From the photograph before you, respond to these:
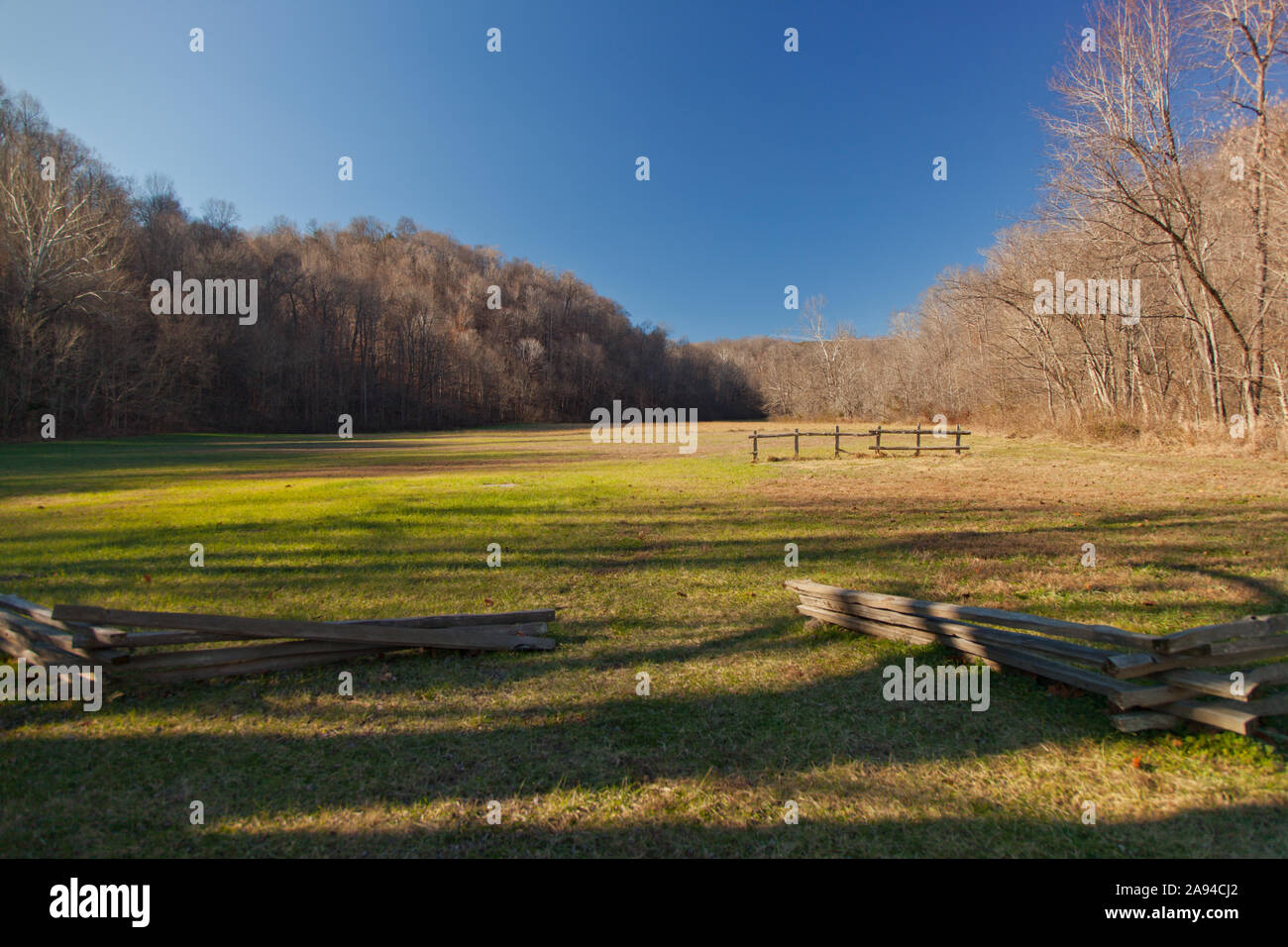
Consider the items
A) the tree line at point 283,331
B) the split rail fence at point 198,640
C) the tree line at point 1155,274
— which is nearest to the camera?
the split rail fence at point 198,640

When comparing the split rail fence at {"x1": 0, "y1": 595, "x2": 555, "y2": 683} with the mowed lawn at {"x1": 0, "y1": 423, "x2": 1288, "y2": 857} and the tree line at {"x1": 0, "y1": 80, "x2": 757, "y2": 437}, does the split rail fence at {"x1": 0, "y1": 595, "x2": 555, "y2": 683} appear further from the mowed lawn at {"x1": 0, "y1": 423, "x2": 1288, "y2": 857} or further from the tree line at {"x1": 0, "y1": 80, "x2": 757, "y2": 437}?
the tree line at {"x1": 0, "y1": 80, "x2": 757, "y2": 437}

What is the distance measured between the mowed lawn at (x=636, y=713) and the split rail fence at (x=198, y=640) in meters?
0.18

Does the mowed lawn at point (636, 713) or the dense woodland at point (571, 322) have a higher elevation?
the dense woodland at point (571, 322)

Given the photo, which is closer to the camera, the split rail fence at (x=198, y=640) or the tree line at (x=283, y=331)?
the split rail fence at (x=198, y=640)

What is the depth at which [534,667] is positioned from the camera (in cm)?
571

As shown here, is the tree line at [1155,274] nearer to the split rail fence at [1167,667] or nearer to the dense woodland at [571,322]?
the dense woodland at [571,322]

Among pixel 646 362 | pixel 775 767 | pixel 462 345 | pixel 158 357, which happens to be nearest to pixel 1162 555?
pixel 775 767

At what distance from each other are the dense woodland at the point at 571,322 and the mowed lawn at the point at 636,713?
1756 centimetres

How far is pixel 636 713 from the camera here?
479 cm

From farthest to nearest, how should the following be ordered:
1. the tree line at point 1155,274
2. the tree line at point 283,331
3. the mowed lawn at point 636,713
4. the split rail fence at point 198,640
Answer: the tree line at point 283,331
the tree line at point 1155,274
the split rail fence at point 198,640
the mowed lawn at point 636,713

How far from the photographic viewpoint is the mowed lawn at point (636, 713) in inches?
130

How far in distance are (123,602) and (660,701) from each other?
7.13m

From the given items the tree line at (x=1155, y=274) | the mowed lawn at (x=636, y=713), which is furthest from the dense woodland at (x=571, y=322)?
the mowed lawn at (x=636, y=713)

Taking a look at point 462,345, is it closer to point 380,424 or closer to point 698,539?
point 380,424
